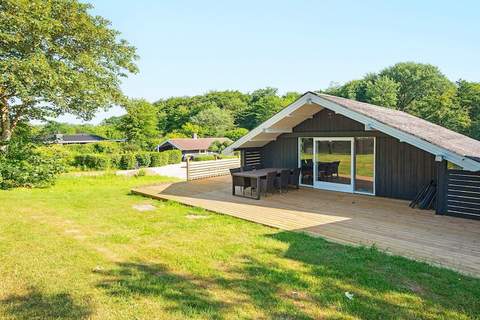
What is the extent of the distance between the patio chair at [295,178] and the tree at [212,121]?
50.7 m

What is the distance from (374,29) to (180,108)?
186ft

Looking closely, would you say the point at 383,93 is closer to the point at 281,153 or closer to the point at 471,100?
the point at 471,100

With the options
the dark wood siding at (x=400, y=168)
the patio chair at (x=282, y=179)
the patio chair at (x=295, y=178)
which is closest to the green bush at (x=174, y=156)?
the patio chair at (x=295, y=178)

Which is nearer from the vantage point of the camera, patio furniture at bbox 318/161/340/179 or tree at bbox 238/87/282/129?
patio furniture at bbox 318/161/340/179

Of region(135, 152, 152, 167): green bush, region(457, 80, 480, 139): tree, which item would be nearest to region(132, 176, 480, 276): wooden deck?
region(135, 152, 152, 167): green bush

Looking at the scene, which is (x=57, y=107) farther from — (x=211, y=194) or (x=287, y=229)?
(x=287, y=229)

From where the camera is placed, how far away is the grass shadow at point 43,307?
10.3 ft

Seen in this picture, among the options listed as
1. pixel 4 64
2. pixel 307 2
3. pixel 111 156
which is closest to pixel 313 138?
pixel 307 2

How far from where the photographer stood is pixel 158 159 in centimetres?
3391

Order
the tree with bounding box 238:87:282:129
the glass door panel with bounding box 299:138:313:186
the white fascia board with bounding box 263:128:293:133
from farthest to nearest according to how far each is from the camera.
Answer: the tree with bounding box 238:87:282:129 → the glass door panel with bounding box 299:138:313:186 → the white fascia board with bounding box 263:128:293:133

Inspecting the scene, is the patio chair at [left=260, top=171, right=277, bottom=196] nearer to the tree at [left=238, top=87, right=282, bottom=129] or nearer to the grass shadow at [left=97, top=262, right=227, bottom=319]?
the grass shadow at [left=97, top=262, right=227, bottom=319]

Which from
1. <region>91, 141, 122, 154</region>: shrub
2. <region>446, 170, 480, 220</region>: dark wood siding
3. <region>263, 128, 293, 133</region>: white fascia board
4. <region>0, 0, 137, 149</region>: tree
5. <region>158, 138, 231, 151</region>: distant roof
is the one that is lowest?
<region>446, 170, 480, 220</region>: dark wood siding

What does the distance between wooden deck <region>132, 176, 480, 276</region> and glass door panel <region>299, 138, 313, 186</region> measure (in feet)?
2.15

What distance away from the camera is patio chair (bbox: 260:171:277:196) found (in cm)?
965
